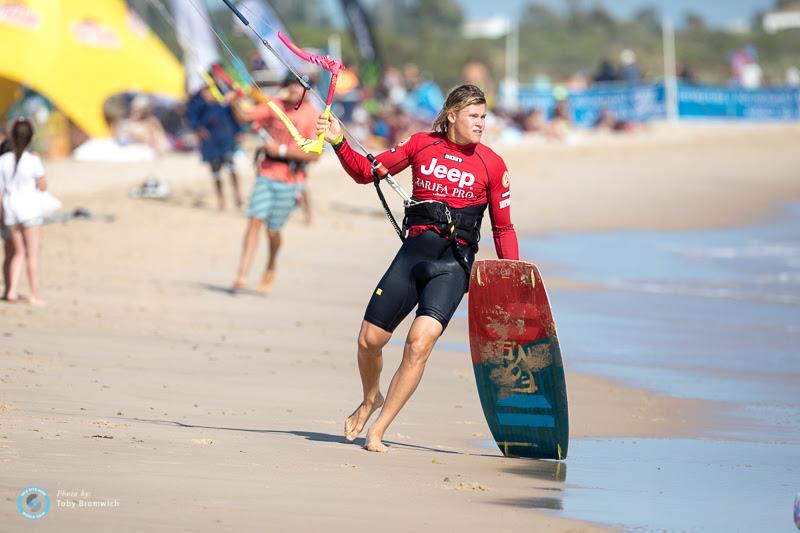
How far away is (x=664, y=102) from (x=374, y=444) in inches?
1164

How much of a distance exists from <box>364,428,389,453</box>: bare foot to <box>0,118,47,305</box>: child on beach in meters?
4.85

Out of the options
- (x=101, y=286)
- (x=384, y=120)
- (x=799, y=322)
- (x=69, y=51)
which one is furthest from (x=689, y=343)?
(x=384, y=120)


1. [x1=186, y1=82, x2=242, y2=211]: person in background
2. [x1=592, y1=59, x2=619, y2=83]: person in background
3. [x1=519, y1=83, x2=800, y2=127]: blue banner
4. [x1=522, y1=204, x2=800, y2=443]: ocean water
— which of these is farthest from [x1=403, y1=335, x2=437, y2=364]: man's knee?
[x1=592, y1=59, x2=619, y2=83]: person in background

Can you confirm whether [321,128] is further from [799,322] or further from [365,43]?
[365,43]

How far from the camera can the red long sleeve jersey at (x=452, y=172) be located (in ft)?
20.9

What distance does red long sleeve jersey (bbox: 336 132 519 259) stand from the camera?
6.36 m

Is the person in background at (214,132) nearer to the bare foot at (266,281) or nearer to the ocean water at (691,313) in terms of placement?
the ocean water at (691,313)

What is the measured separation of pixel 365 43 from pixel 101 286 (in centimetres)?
2009

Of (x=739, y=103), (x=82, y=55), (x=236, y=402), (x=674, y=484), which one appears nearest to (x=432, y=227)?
(x=674, y=484)

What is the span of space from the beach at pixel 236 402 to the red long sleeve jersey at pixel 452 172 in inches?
45.8

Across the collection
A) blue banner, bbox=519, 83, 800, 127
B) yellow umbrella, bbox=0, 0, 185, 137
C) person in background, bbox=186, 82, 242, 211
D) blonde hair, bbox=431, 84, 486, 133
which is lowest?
blonde hair, bbox=431, 84, 486, 133

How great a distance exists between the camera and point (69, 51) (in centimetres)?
2198

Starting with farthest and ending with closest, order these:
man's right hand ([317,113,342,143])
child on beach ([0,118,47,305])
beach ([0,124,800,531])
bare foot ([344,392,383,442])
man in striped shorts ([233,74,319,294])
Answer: man in striped shorts ([233,74,319,294])
child on beach ([0,118,47,305])
bare foot ([344,392,383,442])
man's right hand ([317,113,342,143])
beach ([0,124,800,531])

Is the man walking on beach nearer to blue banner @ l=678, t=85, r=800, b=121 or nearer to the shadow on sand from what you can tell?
the shadow on sand
